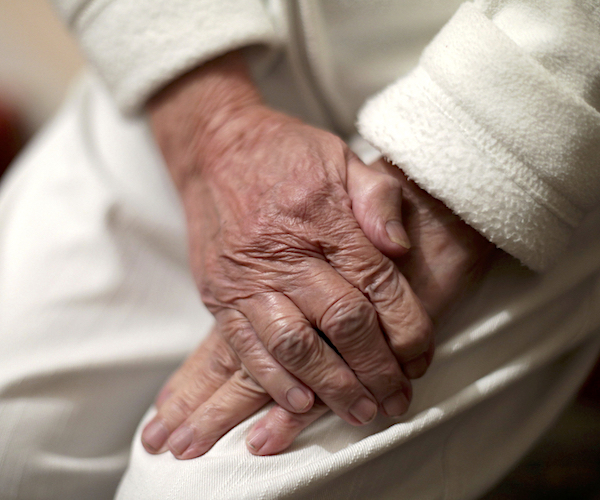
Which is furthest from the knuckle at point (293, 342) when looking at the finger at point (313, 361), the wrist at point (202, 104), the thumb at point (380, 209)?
the wrist at point (202, 104)

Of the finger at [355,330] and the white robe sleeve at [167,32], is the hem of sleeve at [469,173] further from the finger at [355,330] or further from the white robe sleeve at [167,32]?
the white robe sleeve at [167,32]

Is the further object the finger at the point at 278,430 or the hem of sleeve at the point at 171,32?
the hem of sleeve at the point at 171,32

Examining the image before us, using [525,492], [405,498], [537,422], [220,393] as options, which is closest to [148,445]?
[220,393]

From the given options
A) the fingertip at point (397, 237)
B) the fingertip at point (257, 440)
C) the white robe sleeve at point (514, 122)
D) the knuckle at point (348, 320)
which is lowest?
the fingertip at point (257, 440)

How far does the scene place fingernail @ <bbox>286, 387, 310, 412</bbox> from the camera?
0.41 meters

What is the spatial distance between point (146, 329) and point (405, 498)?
0.36m

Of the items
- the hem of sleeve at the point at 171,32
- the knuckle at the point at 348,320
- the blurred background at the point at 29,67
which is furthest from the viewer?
the blurred background at the point at 29,67

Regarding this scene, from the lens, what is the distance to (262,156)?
476 mm

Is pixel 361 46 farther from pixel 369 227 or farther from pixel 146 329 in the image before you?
pixel 146 329

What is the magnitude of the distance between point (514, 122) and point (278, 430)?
343 millimetres

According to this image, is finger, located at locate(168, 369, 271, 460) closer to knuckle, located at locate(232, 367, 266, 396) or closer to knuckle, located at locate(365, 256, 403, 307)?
knuckle, located at locate(232, 367, 266, 396)

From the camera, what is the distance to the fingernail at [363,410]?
1.32ft

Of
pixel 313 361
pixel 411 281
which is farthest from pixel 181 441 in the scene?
pixel 411 281

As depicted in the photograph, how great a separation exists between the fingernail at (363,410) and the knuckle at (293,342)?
6cm
